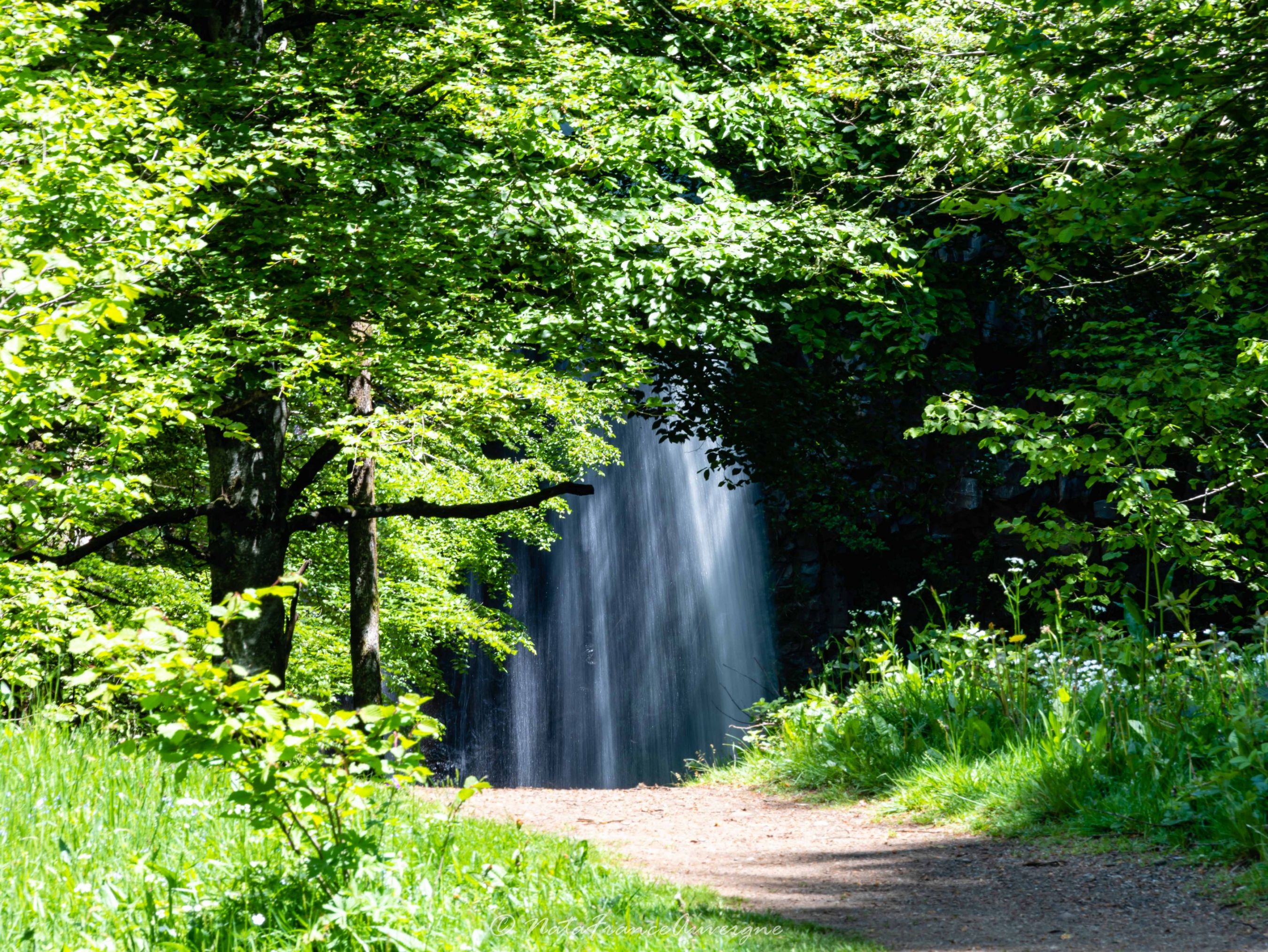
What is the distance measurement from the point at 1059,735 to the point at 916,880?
137cm

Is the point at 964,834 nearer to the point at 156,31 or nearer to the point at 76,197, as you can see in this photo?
the point at 76,197

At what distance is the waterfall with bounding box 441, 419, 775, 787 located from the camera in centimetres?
2711

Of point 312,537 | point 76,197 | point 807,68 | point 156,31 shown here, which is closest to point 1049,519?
point 807,68

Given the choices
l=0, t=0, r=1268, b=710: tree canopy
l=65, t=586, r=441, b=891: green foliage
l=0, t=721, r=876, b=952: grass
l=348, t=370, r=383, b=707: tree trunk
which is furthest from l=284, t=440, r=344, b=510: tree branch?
l=65, t=586, r=441, b=891: green foliage

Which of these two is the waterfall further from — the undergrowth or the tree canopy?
the undergrowth

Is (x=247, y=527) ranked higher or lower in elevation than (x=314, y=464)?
lower

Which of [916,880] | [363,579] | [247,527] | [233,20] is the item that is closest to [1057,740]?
[916,880]

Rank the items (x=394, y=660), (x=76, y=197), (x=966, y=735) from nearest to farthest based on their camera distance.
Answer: (x=76, y=197), (x=966, y=735), (x=394, y=660)

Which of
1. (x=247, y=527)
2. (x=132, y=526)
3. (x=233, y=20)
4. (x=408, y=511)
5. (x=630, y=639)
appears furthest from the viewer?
(x=630, y=639)

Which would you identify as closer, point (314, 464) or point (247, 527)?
point (247, 527)

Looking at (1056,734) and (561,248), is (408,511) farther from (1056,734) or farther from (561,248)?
(1056,734)

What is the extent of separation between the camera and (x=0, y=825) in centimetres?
373

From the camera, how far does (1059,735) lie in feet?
19.3

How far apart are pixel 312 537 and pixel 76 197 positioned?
399 inches
